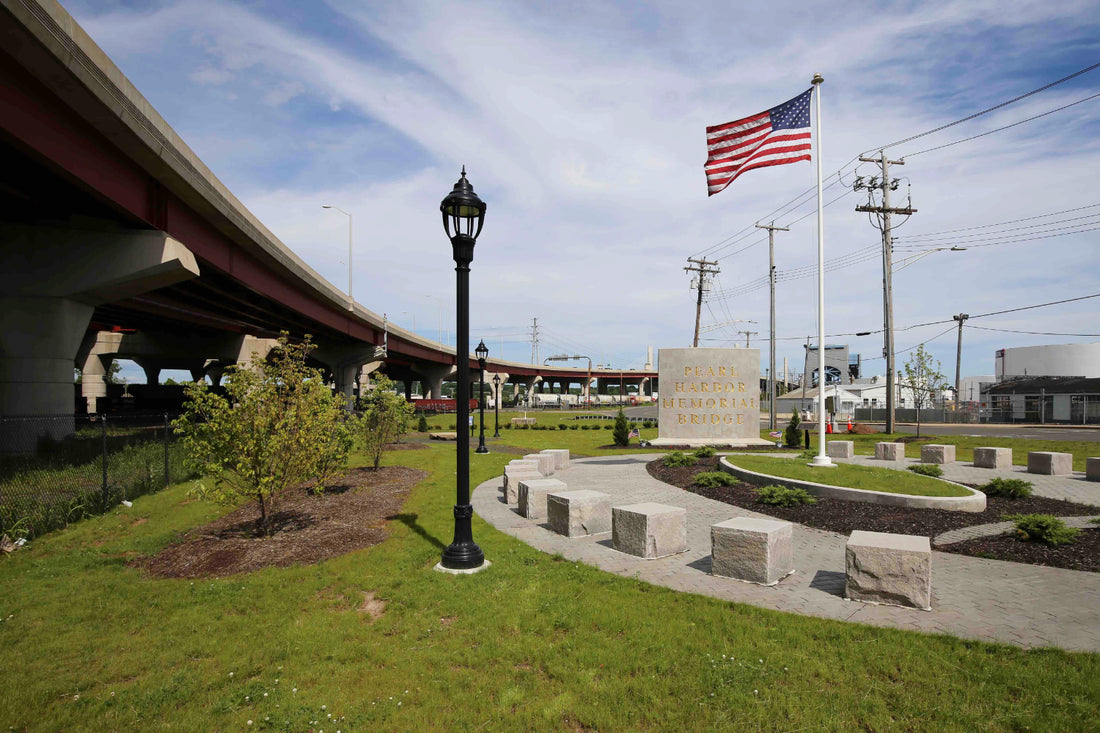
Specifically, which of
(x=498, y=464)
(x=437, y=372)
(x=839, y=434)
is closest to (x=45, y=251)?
A: (x=498, y=464)

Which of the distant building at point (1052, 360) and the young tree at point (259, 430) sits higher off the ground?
the distant building at point (1052, 360)

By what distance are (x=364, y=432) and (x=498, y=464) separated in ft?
15.8

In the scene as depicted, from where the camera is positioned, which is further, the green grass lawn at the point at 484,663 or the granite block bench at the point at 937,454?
the granite block bench at the point at 937,454

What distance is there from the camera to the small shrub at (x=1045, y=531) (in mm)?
7934

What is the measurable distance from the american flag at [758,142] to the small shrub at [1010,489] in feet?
27.9

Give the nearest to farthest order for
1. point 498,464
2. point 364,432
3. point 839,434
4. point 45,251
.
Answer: point 45,251 → point 364,432 → point 498,464 → point 839,434

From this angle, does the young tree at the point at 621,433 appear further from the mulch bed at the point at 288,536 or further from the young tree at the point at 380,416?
the mulch bed at the point at 288,536

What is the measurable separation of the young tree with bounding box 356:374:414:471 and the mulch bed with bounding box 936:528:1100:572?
14732mm

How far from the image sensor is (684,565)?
7.73m

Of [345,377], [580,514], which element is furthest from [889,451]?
[345,377]

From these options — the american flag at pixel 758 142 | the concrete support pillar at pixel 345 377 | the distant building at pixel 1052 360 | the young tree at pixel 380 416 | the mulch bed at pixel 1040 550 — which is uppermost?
the american flag at pixel 758 142

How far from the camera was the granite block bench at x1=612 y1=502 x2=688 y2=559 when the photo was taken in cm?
807

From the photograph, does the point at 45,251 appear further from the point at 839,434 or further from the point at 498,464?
the point at 839,434

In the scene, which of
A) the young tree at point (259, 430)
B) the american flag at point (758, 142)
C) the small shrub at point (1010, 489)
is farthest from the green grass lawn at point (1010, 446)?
the young tree at point (259, 430)
